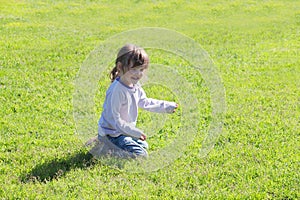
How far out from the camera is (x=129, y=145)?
543cm

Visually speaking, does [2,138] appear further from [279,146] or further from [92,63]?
[279,146]

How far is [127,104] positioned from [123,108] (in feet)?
0.20

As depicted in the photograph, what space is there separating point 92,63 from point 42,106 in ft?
3.39

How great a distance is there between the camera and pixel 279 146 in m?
5.93

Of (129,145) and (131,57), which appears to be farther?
(129,145)

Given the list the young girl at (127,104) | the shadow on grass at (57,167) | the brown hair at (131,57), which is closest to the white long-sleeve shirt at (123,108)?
the young girl at (127,104)

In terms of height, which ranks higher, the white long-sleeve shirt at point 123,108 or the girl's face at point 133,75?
the girl's face at point 133,75

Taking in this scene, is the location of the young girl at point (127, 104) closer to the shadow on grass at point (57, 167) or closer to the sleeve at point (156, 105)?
the sleeve at point (156, 105)

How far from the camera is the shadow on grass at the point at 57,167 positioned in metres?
5.03

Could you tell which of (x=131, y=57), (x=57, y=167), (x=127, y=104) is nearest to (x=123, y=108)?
(x=127, y=104)

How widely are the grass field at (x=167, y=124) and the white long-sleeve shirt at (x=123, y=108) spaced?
40 centimetres

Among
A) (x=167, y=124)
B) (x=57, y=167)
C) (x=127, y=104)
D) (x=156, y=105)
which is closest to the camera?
(x=57, y=167)

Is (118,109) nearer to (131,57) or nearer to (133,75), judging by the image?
(133,75)

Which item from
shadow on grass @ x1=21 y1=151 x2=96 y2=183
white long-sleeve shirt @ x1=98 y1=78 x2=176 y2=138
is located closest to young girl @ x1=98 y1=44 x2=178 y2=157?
white long-sleeve shirt @ x1=98 y1=78 x2=176 y2=138
